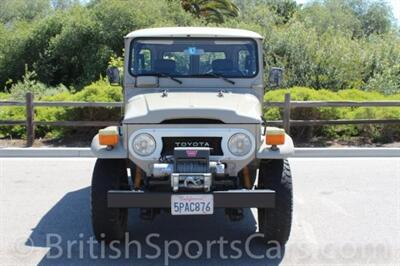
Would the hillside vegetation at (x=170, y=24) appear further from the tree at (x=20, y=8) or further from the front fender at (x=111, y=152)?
the tree at (x=20, y=8)

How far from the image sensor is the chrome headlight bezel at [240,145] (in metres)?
5.43

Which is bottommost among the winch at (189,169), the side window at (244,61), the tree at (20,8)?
the winch at (189,169)

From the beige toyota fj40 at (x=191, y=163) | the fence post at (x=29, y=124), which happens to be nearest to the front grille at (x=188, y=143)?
the beige toyota fj40 at (x=191, y=163)

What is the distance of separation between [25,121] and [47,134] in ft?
2.46

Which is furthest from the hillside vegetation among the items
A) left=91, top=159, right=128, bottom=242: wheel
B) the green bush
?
left=91, top=159, right=128, bottom=242: wheel

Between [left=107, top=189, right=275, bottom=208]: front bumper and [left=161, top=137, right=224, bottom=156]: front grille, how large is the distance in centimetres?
43

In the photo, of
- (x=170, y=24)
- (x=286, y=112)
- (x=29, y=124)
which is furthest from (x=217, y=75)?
(x=170, y=24)

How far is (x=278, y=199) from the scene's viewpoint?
5.54 meters

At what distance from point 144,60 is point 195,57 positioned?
1.82ft

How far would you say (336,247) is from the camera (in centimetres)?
586

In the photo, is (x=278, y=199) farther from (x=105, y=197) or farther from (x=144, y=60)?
(x=144, y=60)

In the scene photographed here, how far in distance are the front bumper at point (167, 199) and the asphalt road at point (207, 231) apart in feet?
1.84

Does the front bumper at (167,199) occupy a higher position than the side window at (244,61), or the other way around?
the side window at (244,61)

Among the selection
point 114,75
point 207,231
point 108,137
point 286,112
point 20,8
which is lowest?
point 207,231
